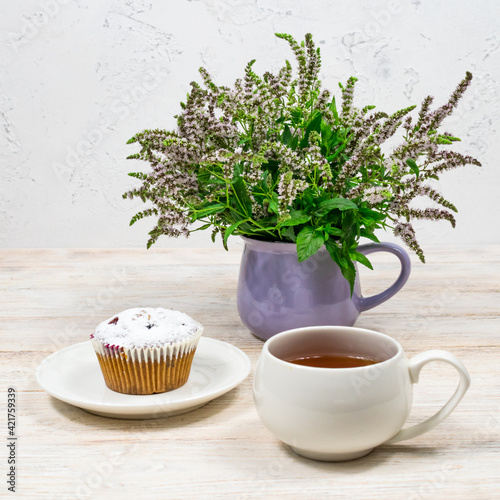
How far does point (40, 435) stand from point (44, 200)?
1.95 meters

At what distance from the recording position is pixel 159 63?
245 cm

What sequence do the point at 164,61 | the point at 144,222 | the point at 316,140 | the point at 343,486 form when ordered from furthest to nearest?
the point at 144,222 → the point at 164,61 → the point at 316,140 → the point at 343,486

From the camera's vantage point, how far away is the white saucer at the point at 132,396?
2.56ft

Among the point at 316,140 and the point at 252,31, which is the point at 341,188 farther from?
the point at 252,31

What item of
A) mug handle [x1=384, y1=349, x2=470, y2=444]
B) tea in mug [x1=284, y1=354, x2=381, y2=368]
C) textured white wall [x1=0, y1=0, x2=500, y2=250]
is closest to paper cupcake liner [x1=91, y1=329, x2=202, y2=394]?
tea in mug [x1=284, y1=354, x2=381, y2=368]

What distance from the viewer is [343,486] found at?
0.65 m

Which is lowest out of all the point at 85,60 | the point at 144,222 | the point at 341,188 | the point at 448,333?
the point at 144,222

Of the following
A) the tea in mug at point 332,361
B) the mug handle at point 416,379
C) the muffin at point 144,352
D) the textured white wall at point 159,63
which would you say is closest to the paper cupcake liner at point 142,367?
the muffin at point 144,352

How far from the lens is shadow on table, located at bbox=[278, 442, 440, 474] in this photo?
0.68 metres

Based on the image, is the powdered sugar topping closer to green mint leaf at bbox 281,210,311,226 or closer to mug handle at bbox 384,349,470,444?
green mint leaf at bbox 281,210,311,226

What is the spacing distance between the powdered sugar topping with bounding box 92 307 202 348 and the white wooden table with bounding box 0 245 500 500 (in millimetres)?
105

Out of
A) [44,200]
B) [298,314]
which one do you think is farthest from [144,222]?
[298,314]

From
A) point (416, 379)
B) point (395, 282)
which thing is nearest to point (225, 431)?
point (416, 379)

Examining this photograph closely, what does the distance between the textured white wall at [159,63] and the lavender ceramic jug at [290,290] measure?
1524 millimetres
